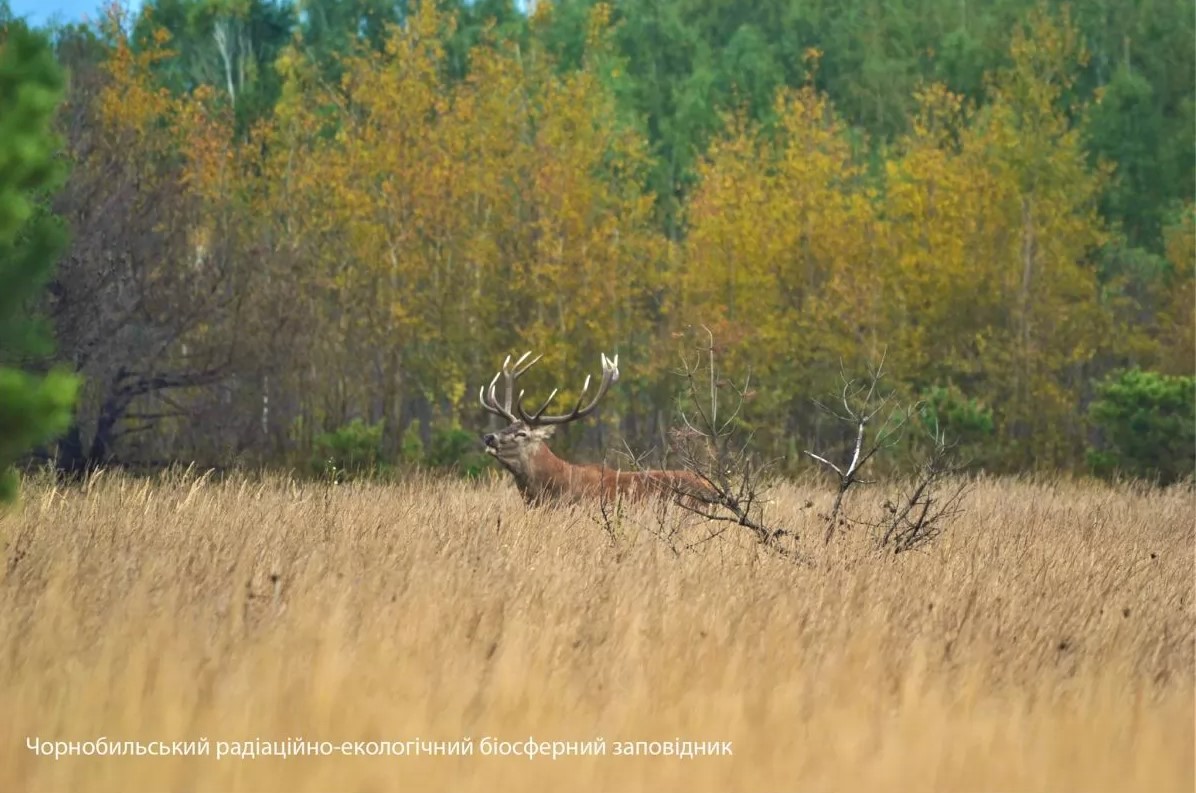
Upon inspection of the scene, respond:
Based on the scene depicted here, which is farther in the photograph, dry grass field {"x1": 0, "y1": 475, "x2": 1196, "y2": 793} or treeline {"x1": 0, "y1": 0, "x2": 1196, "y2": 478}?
treeline {"x1": 0, "y1": 0, "x2": 1196, "y2": 478}

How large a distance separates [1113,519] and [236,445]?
11.2 metres

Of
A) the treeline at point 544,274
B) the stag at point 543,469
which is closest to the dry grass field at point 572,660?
the stag at point 543,469

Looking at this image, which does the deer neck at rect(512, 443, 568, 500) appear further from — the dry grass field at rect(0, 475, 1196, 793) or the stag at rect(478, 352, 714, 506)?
the dry grass field at rect(0, 475, 1196, 793)

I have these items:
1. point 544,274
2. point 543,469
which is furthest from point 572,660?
point 544,274

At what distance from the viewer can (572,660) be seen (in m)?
5.86

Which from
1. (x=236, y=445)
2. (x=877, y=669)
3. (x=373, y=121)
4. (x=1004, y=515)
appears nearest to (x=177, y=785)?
(x=877, y=669)

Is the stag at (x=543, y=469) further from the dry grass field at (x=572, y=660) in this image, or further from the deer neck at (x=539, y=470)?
the dry grass field at (x=572, y=660)

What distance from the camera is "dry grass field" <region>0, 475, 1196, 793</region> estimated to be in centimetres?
495

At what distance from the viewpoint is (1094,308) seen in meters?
26.7

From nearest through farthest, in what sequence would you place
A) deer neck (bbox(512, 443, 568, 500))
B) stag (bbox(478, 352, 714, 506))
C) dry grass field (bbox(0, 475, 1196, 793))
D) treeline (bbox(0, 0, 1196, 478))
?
dry grass field (bbox(0, 475, 1196, 793))
stag (bbox(478, 352, 714, 506))
deer neck (bbox(512, 443, 568, 500))
treeline (bbox(0, 0, 1196, 478))

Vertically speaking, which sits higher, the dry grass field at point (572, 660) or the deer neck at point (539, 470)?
the dry grass field at point (572, 660)

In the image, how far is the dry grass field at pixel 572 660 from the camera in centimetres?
495

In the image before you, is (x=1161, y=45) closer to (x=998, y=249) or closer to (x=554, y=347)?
(x=998, y=249)

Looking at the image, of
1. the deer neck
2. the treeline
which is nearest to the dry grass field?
the deer neck
